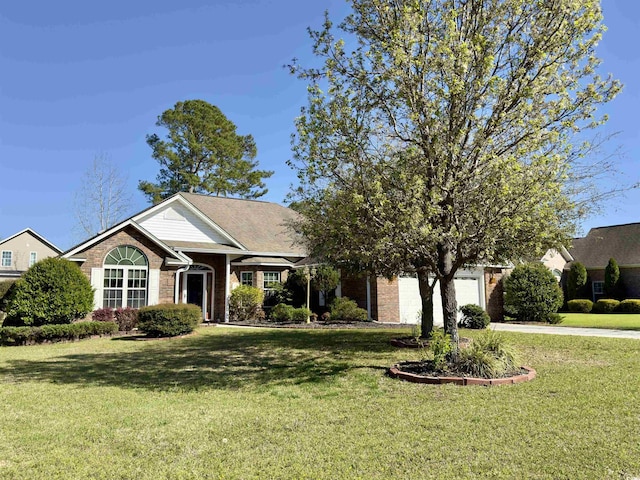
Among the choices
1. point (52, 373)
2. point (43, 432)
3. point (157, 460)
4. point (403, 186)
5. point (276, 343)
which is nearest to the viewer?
point (157, 460)

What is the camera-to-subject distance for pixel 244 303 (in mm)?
21422

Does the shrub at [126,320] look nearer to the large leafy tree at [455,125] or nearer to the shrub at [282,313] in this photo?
the shrub at [282,313]

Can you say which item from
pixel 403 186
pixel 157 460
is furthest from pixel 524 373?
pixel 157 460

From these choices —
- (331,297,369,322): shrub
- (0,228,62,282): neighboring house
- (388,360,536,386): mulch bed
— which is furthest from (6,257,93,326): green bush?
(0,228,62,282): neighboring house

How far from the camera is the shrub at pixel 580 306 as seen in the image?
31281 millimetres

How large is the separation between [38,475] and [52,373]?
6.18m

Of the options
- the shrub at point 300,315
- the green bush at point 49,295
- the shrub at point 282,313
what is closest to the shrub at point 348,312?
the shrub at point 300,315

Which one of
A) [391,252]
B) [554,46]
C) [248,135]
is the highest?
[248,135]

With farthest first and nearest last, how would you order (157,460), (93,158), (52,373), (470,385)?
1. (93,158)
2. (52,373)
3. (470,385)
4. (157,460)

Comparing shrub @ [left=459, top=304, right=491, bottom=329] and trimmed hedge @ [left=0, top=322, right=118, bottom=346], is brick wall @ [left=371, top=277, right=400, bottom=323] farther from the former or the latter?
trimmed hedge @ [left=0, top=322, right=118, bottom=346]

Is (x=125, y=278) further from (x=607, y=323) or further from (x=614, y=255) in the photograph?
(x=614, y=255)

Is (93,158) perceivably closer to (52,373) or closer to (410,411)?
(52,373)

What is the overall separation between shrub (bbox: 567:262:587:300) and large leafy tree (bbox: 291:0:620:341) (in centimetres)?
2881

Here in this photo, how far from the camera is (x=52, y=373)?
9633 mm
